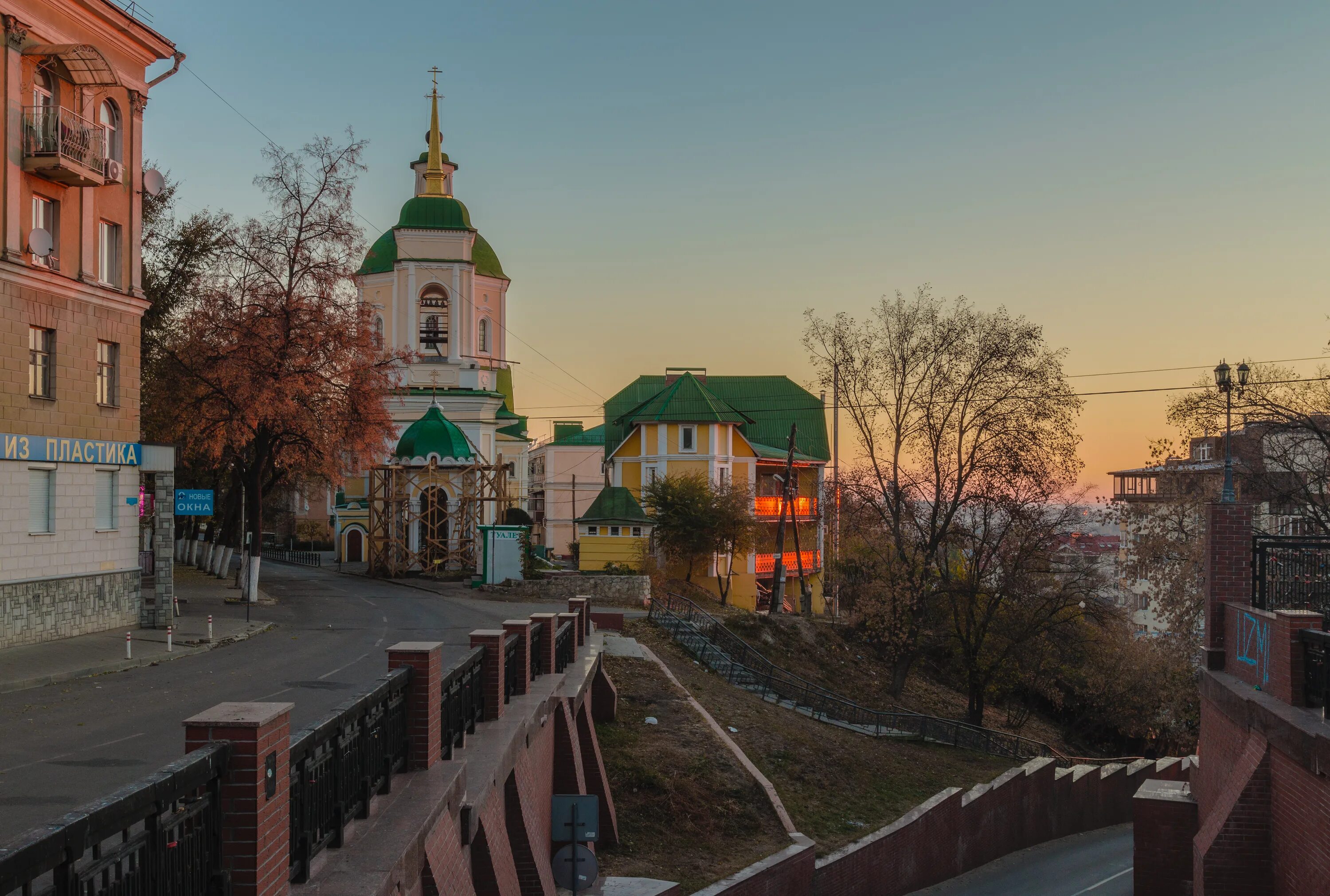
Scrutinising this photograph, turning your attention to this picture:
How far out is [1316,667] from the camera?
35.1 ft

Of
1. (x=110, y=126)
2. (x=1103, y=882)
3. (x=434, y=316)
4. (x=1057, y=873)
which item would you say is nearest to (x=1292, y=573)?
(x=1103, y=882)

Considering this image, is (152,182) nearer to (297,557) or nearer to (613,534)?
(613,534)

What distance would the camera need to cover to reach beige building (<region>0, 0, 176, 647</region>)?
21.0 metres

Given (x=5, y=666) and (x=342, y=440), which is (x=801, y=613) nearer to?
(x=342, y=440)

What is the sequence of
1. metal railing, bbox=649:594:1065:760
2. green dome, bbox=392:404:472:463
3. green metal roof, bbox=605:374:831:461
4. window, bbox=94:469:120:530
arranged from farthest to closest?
green metal roof, bbox=605:374:831:461, green dome, bbox=392:404:472:463, metal railing, bbox=649:594:1065:760, window, bbox=94:469:120:530

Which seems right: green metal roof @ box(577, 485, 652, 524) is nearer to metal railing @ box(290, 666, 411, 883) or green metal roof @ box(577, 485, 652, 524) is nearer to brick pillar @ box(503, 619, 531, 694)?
brick pillar @ box(503, 619, 531, 694)

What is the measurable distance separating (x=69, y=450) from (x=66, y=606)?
2938 mm

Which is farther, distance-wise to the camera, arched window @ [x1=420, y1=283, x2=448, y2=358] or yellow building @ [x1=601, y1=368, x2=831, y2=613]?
yellow building @ [x1=601, y1=368, x2=831, y2=613]

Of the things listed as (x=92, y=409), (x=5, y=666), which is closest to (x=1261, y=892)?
(x=5, y=666)

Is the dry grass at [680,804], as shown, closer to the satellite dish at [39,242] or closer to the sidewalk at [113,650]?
the sidewalk at [113,650]

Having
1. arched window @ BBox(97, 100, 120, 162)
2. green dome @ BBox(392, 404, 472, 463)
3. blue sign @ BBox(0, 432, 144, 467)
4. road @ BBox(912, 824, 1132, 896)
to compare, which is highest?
arched window @ BBox(97, 100, 120, 162)

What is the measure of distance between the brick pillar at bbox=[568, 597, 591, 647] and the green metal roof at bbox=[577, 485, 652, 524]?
71.7 feet

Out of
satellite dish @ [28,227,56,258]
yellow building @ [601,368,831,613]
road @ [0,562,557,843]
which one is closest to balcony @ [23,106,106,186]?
satellite dish @ [28,227,56,258]

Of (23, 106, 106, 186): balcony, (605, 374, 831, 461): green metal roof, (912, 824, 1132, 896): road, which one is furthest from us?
(605, 374, 831, 461): green metal roof
